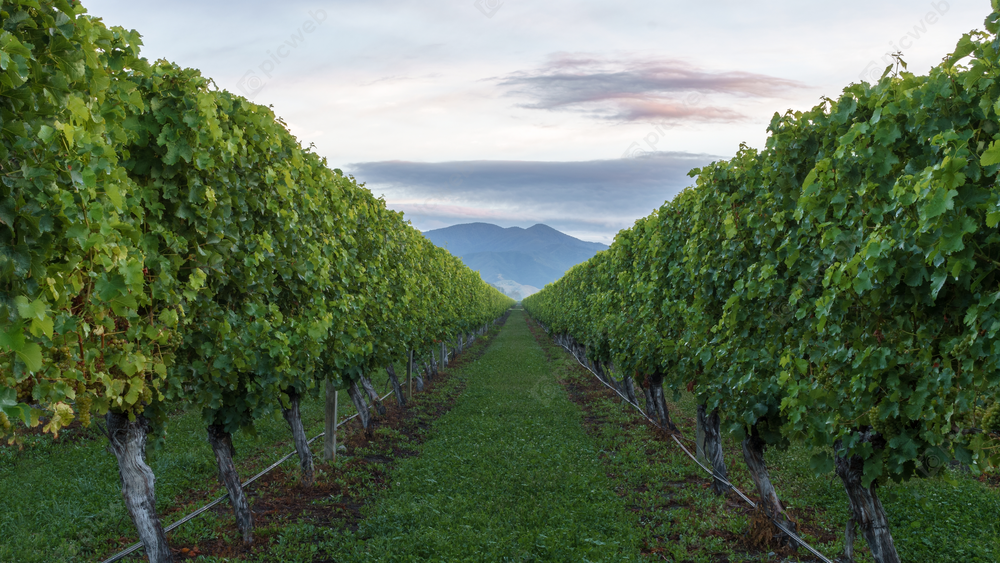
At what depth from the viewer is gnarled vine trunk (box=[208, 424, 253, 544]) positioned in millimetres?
7496

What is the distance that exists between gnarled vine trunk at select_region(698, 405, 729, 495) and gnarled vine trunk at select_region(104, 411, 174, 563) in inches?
328

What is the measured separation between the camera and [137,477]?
5.62 m

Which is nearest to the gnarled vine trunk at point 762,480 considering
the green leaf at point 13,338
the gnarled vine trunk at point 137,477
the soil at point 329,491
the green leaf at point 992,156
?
the green leaf at point 992,156

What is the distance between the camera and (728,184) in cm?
904

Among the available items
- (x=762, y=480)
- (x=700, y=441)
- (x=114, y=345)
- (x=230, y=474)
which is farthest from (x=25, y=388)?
(x=700, y=441)

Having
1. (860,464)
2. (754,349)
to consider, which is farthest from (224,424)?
(860,464)

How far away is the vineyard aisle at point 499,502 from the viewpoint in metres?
7.70

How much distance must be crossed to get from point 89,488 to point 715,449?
10.7 meters

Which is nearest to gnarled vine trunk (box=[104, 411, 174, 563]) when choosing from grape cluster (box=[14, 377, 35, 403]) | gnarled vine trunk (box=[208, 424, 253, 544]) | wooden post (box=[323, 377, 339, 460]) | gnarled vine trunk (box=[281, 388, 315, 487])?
grape cluster (box=[14, 377, 35, 403])

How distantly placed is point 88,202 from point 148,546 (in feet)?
11.5

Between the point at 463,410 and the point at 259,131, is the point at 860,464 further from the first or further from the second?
the point at 463,410

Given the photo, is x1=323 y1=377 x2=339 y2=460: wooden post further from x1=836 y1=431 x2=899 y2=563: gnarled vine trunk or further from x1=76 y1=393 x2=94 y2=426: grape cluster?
x1=836 y1=431 x2=899 y2=563: gnarled vine trunk

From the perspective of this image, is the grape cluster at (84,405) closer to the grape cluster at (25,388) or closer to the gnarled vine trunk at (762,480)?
the grape cluster at (25,388)

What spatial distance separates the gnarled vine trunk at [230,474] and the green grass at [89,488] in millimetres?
360
